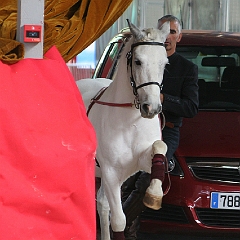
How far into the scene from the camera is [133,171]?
638 cm

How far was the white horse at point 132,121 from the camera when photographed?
5.84m

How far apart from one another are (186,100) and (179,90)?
0.46ft

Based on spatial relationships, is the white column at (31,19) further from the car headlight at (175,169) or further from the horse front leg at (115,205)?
the car headlight at (175,169)

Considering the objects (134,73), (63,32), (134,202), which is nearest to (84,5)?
(63,32)

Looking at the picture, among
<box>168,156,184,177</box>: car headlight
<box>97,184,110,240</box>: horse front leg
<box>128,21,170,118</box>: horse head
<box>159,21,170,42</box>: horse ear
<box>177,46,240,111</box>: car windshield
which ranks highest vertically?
<box>159,21,170,42</box>: horse ear

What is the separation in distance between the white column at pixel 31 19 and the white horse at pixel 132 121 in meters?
1.84

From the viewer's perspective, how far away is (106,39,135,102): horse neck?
20.3ft

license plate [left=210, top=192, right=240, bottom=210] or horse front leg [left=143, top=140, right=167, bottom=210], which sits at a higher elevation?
horse front leg [left=143, top=140, right=167, bottom=210]

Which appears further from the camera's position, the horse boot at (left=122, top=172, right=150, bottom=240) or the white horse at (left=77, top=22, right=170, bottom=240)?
the horse boot at (left=122, top=172, right=150, bottom=240)

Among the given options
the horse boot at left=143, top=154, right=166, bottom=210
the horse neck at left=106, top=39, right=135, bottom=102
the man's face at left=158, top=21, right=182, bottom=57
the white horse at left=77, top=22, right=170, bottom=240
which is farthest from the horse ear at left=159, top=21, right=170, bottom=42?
the horse boot at left=143, top=154, right=166, bottom=210

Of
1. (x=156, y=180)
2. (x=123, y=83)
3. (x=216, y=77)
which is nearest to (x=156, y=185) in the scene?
(x=156, y=180)

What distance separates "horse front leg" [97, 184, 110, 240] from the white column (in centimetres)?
311

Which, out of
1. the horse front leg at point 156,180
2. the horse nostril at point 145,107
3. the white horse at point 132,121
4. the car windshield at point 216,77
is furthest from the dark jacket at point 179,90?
the car windshield at point 216,77

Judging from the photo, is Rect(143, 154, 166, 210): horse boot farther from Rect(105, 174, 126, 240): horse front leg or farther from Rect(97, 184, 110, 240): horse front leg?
Rect(97, 184, 110, 240): horse front leg
